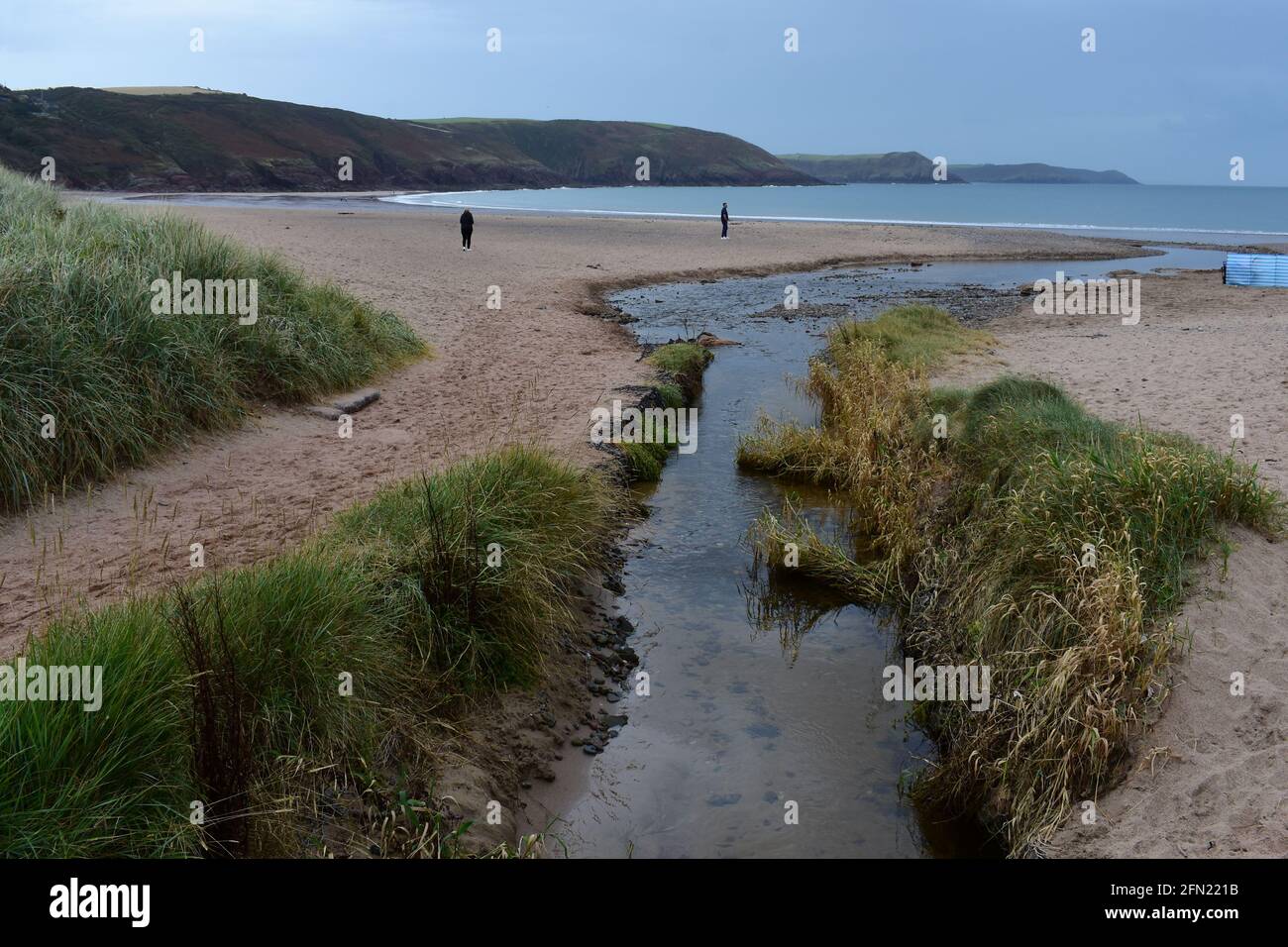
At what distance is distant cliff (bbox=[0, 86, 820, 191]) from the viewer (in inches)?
3105

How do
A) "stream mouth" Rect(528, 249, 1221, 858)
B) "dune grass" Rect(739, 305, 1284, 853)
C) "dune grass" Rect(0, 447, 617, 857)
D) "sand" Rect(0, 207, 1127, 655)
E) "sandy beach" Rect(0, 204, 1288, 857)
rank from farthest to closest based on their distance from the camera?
"sand" Rect(0, 207, 1127, 655) → "stream mouth" Rect(528, 249, 1221, 858) → "dune grass" Rect(739, 305, 1284, 853) → "sandy beach" Rect(0, 204, 1288, 857) → "dune grass" Rect(0, 447, 617, 857)

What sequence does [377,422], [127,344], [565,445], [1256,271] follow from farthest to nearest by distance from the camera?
[1256,271] → [377,422] → [565,445] → [127,344]

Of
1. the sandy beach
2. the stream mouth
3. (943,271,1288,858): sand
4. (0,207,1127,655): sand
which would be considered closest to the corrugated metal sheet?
the sandy beach

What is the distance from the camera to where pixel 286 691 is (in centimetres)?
437

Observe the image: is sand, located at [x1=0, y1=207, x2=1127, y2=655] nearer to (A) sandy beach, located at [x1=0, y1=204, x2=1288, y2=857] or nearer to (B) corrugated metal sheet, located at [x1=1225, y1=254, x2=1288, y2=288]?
(A) sandy beach, located at [x1=0, y1=204, x2=1288, y2=857]

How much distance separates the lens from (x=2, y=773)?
3.35 meters

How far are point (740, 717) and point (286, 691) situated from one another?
292cm

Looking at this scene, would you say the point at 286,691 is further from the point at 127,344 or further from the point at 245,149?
the point at 245,149

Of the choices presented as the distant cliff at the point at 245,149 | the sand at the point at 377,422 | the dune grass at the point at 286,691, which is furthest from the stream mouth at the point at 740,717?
the distant cliff at the point at 245,149

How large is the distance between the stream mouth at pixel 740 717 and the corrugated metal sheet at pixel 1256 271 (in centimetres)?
2450

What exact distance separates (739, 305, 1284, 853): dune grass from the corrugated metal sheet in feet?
75.4

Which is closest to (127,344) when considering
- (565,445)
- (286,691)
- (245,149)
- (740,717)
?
(565,445)

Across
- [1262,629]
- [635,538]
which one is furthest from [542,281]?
[1262,629]

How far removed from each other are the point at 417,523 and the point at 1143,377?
11.6m
